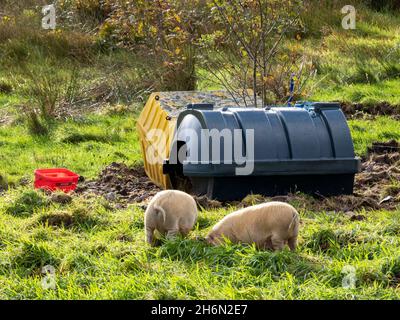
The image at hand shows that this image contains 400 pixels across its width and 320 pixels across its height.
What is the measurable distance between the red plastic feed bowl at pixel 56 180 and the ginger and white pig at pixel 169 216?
7.99 feet

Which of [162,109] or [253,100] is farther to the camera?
[253,100]

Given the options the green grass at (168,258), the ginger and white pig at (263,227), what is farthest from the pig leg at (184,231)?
the ginger and white pig at (263,227)

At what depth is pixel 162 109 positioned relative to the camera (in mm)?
10383

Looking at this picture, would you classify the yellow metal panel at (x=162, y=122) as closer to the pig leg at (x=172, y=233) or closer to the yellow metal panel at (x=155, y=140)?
the yellow metal panel at (x=155, y=140)

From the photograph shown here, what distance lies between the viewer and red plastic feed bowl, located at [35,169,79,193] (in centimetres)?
938

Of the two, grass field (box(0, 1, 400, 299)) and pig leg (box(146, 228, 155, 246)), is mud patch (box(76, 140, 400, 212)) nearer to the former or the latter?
grass field (box(0, 1, 400, 299))

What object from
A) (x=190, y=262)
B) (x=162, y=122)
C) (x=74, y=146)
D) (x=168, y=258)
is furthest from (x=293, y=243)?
(x=74, y=146)

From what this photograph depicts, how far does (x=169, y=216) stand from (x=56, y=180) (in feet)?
8.96

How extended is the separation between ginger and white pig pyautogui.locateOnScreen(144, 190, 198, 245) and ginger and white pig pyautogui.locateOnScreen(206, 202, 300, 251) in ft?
0.93

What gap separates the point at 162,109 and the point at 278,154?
6.76 ft

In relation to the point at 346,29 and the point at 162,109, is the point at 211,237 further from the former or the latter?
the point at 346,29

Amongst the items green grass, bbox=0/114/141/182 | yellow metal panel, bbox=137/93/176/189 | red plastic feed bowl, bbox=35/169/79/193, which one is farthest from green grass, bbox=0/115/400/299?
green grass, bbox=0/114/141/182
